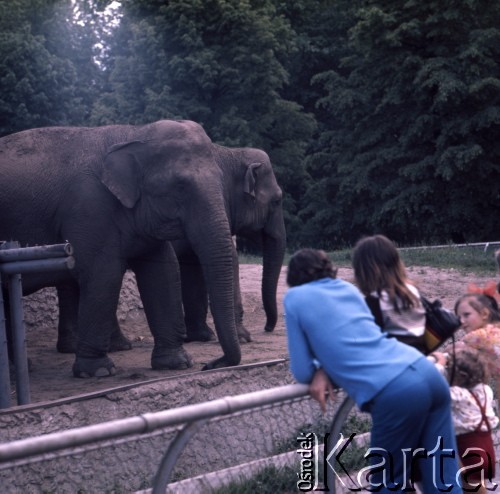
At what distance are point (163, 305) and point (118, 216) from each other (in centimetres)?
106

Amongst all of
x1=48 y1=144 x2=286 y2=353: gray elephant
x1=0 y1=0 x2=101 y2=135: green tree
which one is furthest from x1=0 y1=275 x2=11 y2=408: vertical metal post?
x1=0 y1=0 x2=101 y2=135: green tree

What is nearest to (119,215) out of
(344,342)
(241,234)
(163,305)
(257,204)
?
(163,305)

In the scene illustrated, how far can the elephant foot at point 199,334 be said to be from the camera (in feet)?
44.4

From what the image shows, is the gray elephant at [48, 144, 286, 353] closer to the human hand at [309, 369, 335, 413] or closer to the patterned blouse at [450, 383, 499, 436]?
the patterned blouse at [450, 383, 499, 436]

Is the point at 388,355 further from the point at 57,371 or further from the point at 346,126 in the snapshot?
the point at 346,126

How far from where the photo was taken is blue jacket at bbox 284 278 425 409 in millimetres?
4660

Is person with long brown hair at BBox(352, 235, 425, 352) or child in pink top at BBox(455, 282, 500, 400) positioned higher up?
person with long brown hair at BBox(352, 235, 425, 352)

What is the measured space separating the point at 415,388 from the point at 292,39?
35.9 m

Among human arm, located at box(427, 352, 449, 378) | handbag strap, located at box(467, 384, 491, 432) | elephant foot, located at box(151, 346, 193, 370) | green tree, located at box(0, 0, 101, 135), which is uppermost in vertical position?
green tree, located at box(0, 0, 101, 135)

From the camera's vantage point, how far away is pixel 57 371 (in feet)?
36.9

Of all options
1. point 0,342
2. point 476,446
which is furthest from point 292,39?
point 476,446

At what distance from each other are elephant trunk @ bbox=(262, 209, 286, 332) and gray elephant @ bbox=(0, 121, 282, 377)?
268 cm

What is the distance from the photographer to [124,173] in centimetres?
1091

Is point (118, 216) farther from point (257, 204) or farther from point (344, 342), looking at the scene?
point (344, 342)
